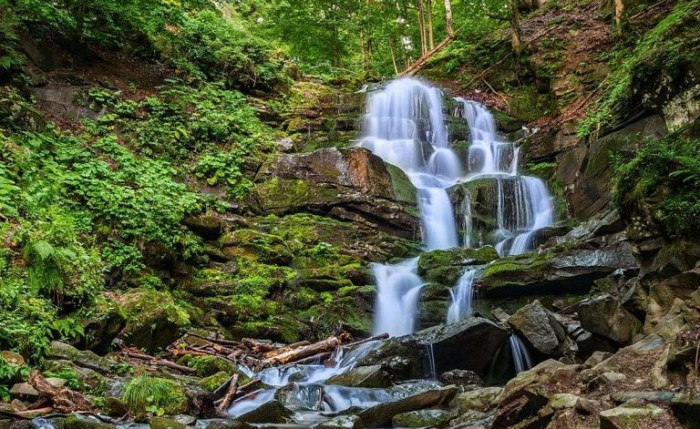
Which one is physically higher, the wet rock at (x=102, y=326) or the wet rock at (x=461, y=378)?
the wet rock at (x=102, y=326)

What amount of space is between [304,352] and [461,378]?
107 inches

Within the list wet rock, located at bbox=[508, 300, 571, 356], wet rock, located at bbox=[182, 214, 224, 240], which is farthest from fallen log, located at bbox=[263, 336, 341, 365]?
wet rock, located at bbox=[182, 214, 224, 240]

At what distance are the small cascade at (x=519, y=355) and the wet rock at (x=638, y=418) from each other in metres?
4.83

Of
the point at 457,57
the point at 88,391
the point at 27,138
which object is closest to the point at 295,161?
the point at 27,138

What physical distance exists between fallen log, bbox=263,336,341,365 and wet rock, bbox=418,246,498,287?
3082mm

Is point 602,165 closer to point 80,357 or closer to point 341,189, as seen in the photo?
point 341,189

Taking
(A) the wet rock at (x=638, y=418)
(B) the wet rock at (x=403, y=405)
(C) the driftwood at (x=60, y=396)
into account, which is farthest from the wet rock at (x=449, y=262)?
(C) the driftwood at (x=60, y=396)

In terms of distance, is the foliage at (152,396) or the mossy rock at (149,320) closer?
the foliage at (152,396)

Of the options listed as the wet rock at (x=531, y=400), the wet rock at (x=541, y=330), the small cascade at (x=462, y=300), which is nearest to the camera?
the wet rock at (x=531, y=400)

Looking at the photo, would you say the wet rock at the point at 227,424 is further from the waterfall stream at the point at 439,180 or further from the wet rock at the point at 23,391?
the waterfall stream at the point at 439,180

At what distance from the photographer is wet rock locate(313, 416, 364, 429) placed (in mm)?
5512

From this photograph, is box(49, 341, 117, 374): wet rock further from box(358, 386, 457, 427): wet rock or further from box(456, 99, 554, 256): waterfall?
box(456, 99, 554, 256): waterfall

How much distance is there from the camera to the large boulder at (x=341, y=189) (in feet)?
45.0

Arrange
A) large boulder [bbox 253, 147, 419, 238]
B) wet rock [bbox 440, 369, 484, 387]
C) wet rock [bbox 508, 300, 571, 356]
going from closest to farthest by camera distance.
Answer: wet rock [bbox 440, 369, 484, 387] < wet rock [bbox 508, 300, 571, 356] < large boulder [bbox 253, 147, 419, 238]
